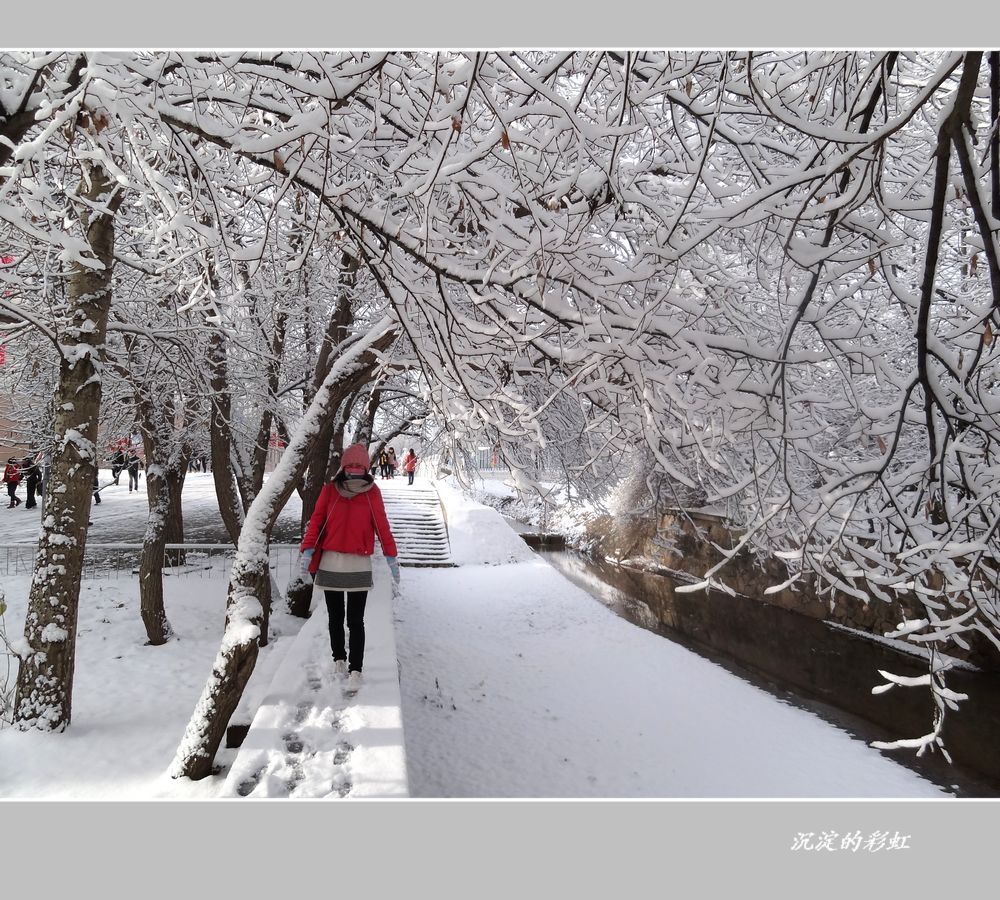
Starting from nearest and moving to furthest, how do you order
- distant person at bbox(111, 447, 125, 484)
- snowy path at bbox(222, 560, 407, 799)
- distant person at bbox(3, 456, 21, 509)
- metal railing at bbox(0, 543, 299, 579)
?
snowy path at bbox(222, 560, 407, 799) < metal railing at bbox(0, 543, 299, 579) < distant person at bbox(3, 456, 21, 509) < distant person at bbox(111, 447, 125, 484)

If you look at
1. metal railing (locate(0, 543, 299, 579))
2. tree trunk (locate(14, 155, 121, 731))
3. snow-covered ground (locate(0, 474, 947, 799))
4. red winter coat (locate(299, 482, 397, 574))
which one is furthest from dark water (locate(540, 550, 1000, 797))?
tree trunk (locate(14, 155, 121, 731))

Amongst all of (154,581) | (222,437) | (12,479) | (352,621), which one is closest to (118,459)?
(12,479)

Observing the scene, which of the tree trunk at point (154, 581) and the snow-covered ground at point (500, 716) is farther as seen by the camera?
the tree trunk at point (154, 581)

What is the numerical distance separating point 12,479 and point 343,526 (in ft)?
27.0

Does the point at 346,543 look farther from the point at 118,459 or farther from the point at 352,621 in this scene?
the point at 118,459

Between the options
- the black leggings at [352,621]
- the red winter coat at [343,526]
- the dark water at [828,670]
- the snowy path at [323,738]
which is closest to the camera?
the snowy path at [323,738]

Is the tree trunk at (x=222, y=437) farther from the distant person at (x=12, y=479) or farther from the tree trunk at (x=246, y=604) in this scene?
the distant person at (x=12, y=479)

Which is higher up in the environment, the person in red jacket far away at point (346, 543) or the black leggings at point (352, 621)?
the person in red jacket far away at point (346, 543)

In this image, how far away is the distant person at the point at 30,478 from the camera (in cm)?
859

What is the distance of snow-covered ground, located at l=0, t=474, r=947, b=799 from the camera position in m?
4.50

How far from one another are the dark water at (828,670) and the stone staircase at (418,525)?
13.3 feet

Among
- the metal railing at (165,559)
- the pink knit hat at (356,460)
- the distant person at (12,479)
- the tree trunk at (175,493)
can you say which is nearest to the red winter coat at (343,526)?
the pink knit hat at (356,460)

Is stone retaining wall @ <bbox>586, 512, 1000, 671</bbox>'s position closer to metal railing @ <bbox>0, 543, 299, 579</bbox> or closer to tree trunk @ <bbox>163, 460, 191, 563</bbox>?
tree trunk @ <bbox>163, 460, 191, 563</bbox>

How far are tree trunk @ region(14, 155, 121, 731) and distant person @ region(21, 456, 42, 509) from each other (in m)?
4.00
